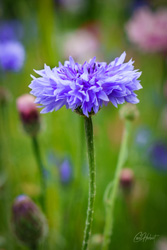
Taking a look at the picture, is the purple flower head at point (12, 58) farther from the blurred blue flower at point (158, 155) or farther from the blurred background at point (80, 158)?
the blurred blue flower at point (158, 155)

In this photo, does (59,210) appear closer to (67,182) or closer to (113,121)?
(67,182)

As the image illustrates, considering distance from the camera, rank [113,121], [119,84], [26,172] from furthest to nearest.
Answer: [113,121], [26,172], [119,84]

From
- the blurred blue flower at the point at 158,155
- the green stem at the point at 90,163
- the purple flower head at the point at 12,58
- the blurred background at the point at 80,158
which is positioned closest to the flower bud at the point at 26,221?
the blurred background at the point at 80,158

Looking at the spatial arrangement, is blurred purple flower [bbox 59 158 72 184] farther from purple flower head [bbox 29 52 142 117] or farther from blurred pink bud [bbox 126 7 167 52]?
purple flower head [bbox 29 52 142 117]

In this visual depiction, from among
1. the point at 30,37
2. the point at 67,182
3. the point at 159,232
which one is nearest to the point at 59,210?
the point at 67,182

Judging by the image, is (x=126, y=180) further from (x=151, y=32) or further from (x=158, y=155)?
(x=151, y=32)

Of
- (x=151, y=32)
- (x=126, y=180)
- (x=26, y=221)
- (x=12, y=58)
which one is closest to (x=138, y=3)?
(x=151, y=32)

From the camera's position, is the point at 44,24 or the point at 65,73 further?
the point at 44,24
